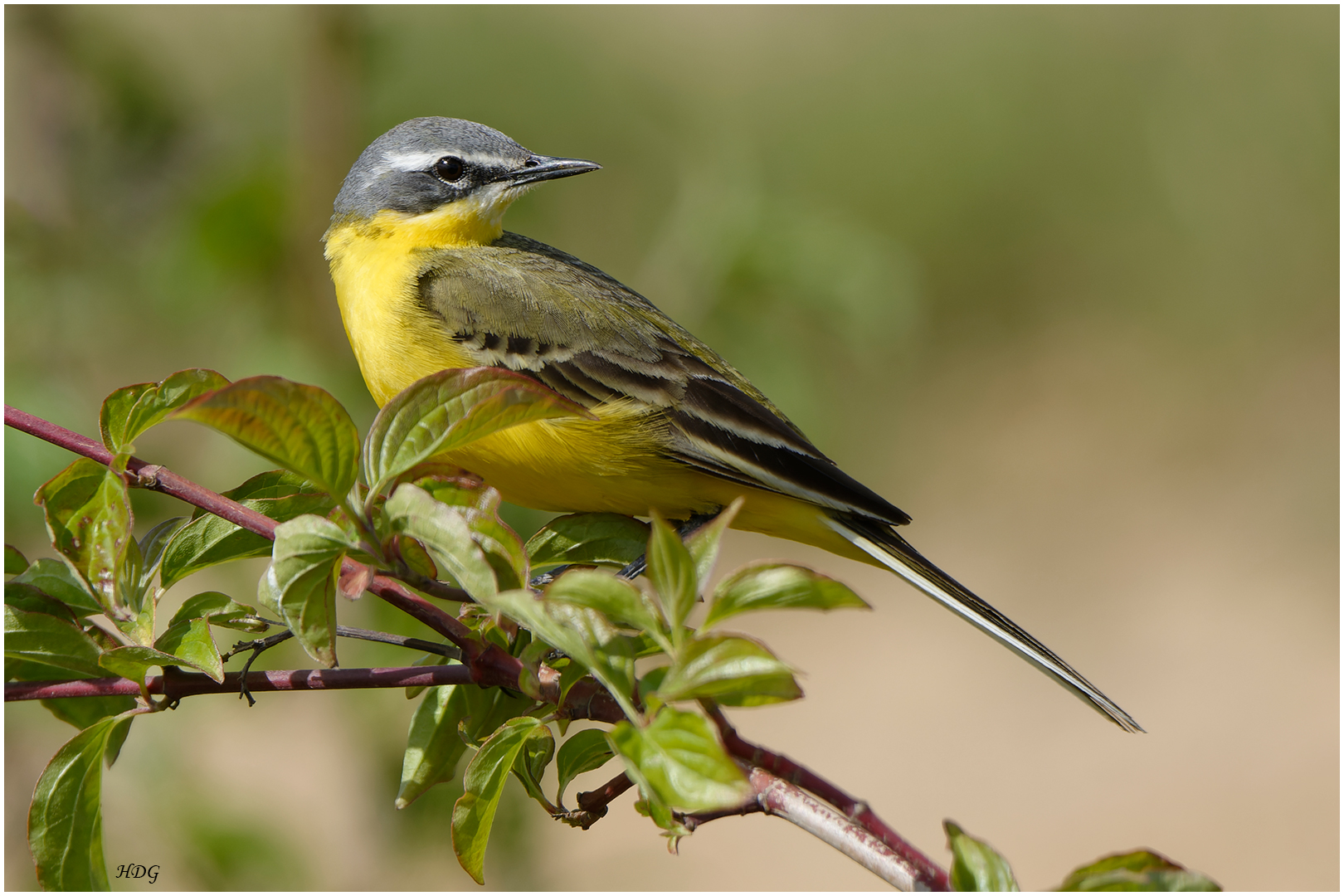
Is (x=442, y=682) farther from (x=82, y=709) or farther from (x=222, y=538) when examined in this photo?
(x=82, y=709)

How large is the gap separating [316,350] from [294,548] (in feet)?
9.08

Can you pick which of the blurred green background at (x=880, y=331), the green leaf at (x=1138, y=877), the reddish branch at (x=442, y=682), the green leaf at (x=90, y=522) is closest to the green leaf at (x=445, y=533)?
the reddish branch at (x=442, y=682)

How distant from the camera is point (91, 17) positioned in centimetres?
508

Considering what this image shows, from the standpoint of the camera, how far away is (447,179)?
4.91 m

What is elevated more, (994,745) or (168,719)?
(168,719)

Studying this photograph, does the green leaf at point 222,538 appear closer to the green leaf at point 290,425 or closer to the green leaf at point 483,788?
the green leaf at point 290,425

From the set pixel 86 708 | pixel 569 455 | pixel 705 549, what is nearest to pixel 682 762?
pixel 705 549

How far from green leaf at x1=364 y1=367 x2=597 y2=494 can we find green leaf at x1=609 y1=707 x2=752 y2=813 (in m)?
0.56

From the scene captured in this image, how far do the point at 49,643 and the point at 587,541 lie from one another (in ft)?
3.55

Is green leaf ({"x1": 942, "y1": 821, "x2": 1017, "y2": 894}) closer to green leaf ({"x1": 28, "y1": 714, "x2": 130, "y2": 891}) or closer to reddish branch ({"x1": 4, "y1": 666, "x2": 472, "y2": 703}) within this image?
reddish branch ({"x1": 4, "y1": 666, "x2": 472, "y2": 703})

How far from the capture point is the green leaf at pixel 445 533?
66.4 inches

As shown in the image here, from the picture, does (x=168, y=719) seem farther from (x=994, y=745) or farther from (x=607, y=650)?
(x=994, y=745)

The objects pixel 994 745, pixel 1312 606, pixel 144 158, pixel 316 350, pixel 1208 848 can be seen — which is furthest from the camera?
pixel 1312 606

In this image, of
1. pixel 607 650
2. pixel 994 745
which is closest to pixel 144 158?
pixel 607 650
